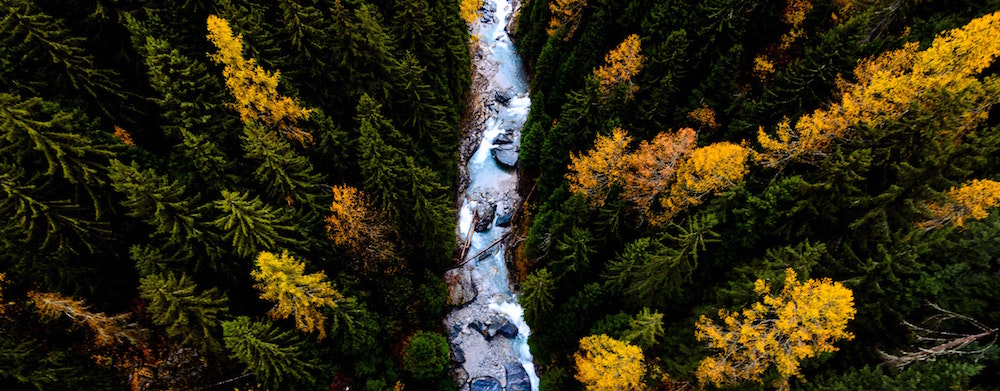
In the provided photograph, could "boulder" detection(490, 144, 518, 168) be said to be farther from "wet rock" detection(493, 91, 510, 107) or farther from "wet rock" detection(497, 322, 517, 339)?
"wet rock" detection(497, 322, 517, 339)

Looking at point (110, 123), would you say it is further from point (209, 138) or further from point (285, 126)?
point (285, 126)

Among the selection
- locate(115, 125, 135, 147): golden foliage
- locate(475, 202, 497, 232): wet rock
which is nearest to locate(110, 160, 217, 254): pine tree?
locate(115, 125, 135, 147): golden foliage

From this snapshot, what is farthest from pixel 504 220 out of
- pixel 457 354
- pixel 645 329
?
pixel 645 329

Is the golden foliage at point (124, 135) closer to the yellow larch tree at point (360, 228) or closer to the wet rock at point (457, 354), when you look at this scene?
the yellow larch tree at point (360, 228)

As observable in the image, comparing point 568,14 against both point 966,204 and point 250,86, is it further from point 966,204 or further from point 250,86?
point 966,204

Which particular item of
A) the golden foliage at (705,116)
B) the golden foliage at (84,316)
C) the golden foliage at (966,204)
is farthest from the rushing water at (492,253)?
the golden foliage at (966,204)

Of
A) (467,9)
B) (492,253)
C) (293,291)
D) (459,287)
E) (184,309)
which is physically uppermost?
(467,9)
